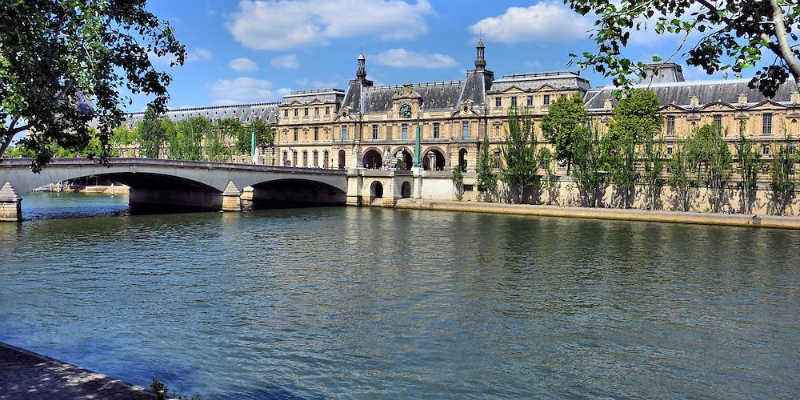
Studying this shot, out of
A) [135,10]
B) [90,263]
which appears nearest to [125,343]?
[135,10]

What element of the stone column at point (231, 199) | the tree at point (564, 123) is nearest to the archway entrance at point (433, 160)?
the tree at point (564, 123)

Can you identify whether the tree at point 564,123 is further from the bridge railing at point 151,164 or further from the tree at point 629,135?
the bridge railing at point 151,164

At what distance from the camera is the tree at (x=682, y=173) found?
77.4 metres

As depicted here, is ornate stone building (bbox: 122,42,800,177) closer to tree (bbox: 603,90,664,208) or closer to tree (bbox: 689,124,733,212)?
tree (bbox: 603,90,664,208)

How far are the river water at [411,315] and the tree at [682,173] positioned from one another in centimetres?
2578

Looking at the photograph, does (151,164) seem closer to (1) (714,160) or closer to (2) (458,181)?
(2) (458,181)

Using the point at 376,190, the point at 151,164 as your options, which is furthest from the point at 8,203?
the point at 376,190

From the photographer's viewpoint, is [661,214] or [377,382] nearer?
[377,382]

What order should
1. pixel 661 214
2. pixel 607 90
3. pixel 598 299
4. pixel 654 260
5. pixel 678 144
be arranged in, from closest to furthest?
pixel 598 299, pixel 654 260, pixel 661 214, pixel 678 144, pixel 607 90

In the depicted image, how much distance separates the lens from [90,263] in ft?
127

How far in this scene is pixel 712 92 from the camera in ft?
302

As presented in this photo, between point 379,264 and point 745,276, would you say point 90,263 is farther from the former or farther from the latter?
point 745,276

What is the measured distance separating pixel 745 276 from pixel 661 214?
37517mm

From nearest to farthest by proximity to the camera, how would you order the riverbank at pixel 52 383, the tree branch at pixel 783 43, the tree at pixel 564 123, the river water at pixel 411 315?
the tree branch at pixel 783 43 < the riverbank at pixel 52 383 < the river water at pixel 411 315 < the tree at pixel 564 123
